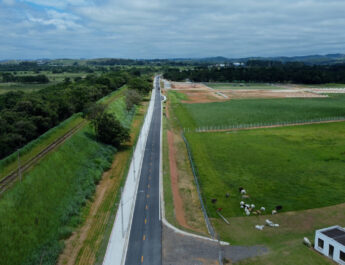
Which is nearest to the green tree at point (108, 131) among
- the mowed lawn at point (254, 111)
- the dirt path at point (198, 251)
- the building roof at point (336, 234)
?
the mowed lawn at point (254, 111)

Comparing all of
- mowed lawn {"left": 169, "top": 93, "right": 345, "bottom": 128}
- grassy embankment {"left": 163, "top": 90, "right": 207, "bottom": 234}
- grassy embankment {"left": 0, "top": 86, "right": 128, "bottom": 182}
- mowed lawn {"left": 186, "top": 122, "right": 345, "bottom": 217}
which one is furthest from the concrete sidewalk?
mowed lawn {"left": 169, "top": 93, "right": 345, "bottom": 128}

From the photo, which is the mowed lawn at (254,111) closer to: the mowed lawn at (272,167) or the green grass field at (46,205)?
the mowed lawn at (272,167)

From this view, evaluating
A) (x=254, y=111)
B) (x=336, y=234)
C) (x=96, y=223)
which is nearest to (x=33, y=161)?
(x=96, y=223)

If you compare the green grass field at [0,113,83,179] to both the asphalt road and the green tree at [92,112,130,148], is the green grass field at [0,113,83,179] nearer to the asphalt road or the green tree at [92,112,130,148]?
the green tree at [92,112,130,148]

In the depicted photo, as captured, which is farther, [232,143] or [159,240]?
[232,143]

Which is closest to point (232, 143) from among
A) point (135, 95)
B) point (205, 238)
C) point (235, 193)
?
point (235, 193)

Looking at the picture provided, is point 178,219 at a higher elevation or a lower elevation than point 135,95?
lower

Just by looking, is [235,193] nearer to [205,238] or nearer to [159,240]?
[205,238]
